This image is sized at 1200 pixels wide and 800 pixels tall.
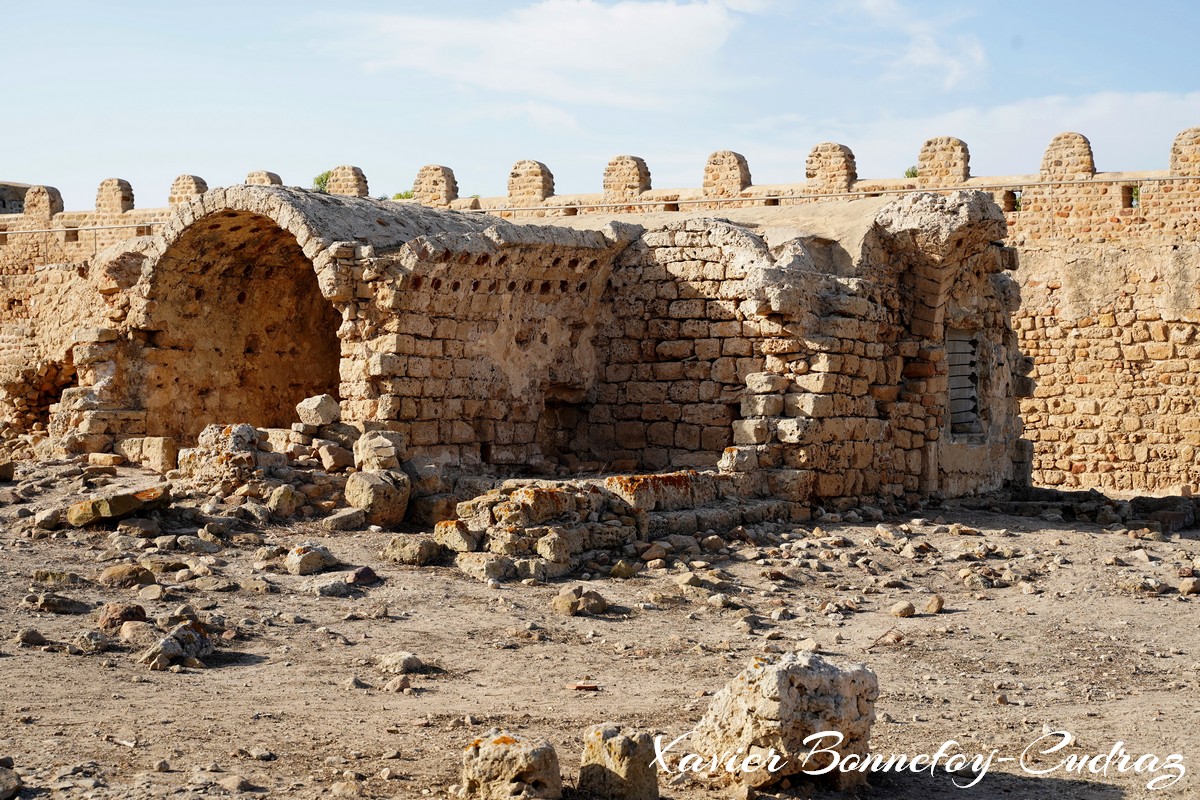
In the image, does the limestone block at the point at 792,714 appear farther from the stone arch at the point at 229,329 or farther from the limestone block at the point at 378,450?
the stone arch at the point at 229,329

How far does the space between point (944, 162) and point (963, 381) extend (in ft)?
20.5

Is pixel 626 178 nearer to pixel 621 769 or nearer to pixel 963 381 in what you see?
pixel 963 381

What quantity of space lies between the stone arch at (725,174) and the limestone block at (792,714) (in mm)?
15220

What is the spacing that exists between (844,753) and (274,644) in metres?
3.16

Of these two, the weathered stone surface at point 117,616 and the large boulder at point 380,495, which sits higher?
the large boulder at point 380,495

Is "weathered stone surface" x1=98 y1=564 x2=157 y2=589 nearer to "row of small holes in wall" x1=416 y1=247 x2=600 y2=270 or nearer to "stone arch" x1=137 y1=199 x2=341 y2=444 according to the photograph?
"row of small holes in wall" x1=416 y1=247 x2=600 y2=270

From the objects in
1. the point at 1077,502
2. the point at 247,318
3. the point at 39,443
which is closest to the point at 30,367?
the point at 39,443

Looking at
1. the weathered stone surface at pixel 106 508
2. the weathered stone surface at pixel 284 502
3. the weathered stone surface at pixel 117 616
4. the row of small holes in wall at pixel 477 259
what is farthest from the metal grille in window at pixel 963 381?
the weathered stone surface at pixel 117 616

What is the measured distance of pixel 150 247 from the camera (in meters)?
12.5

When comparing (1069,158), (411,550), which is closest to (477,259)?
(411,550)

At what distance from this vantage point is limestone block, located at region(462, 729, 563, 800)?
15.7 ft

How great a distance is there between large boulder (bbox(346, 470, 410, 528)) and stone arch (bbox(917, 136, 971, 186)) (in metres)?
11.3

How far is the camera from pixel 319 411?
1088 centimetres

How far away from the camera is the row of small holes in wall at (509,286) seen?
10991mm
